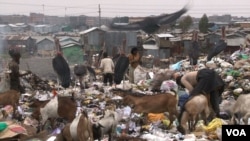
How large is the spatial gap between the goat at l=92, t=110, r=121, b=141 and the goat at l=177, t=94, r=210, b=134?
1.21 metres

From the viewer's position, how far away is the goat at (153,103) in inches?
327

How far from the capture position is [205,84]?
7918 mm

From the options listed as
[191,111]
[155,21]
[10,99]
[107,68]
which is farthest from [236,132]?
[155,21]

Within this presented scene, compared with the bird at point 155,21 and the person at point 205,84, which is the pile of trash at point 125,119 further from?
the bird at point 155,21

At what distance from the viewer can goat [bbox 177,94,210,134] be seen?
7.63 meters

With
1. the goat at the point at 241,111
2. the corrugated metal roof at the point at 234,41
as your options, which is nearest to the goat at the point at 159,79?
the goat at the point at 241,111

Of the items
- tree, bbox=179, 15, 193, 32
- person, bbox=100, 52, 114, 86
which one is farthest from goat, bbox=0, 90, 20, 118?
tree, bbox=179, 15, 193, 32

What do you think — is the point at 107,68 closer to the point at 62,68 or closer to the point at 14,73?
the point at 62,68

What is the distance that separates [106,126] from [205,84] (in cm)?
202

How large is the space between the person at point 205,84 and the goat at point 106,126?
1.55 meters

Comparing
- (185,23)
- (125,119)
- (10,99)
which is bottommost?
(125,119)

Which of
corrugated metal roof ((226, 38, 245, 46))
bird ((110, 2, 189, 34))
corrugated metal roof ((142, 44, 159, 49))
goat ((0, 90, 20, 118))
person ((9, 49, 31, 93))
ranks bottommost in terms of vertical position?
corrugated metal roof ((142, 44, 159, 49))

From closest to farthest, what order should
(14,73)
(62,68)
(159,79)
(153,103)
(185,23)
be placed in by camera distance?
(153,103) < (14,73) < (62,68) < (159,79) < (185,23)

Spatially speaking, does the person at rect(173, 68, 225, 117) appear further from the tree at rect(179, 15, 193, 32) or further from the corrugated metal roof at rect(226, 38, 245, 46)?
the tree at rect(179, 15, 193, 32)
